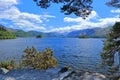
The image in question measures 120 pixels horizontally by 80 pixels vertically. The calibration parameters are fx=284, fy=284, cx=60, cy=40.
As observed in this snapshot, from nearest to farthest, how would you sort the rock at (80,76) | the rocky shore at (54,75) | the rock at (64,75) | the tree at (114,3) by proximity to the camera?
the rock at (80,76) < the rocky shore at (54,75) < the rock at (64,75) < the tree at (114,3)

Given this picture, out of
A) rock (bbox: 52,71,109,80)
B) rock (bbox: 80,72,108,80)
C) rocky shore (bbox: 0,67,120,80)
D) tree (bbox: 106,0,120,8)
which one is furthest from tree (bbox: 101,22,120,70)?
rock (bbox: 80,72,108,80)

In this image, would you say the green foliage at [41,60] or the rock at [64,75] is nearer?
the rock at [64,75]

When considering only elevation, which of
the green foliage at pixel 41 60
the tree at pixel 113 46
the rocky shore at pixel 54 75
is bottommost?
the green foliage at pixel 41 60

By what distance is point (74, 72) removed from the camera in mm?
18906

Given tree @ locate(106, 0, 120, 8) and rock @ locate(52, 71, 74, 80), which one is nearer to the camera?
rock @ locate(52, 71, 74, 80)

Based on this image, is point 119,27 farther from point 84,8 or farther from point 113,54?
point 84,8

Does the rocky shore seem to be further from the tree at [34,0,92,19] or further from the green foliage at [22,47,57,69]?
the green foliage at [22,47,57,69]

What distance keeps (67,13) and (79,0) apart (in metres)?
1.41

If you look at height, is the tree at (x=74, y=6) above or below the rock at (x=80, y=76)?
above

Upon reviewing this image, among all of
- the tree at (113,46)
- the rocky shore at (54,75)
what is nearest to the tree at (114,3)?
the tree at (113,46)

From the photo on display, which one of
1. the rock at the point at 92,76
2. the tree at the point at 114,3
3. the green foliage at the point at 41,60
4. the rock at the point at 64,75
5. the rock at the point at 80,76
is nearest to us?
the rock at the point at 92,76

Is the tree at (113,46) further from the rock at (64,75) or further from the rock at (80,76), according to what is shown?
the rock at (64,75)

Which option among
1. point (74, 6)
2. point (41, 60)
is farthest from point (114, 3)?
point (41, 60)

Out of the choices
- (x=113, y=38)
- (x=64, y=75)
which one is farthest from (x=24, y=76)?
(x=113, y=38)
